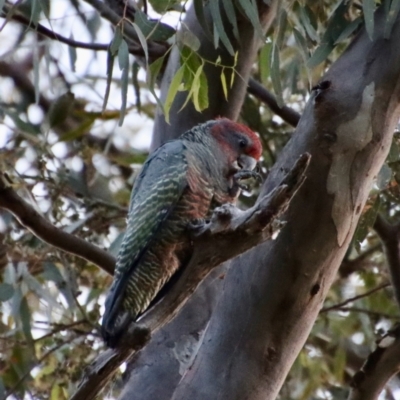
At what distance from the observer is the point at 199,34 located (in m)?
2.68

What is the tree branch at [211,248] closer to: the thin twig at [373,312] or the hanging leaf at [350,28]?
the hanging leaf at [350,28]

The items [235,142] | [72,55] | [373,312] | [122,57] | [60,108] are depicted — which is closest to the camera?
[122,57]

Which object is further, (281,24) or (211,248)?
(281,24)

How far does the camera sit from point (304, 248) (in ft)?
6.37

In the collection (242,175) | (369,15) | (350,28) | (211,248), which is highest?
(350,28)

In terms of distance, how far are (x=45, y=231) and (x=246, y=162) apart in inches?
25.0

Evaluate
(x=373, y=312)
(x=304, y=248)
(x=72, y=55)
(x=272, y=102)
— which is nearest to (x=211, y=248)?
(x=304, y=248)

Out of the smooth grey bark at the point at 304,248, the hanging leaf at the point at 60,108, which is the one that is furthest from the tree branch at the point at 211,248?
the hanging leaf at the point at 60,108

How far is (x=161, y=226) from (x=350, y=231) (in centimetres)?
50

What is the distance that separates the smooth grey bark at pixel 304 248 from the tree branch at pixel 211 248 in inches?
5.1

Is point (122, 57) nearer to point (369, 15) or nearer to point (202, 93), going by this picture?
point (202, 93)

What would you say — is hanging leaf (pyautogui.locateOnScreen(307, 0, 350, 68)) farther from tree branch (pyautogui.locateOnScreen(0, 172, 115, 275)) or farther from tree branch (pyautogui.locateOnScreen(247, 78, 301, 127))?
tree branch (pyautogui.locateOnScreen(0, 172, 115, 275))

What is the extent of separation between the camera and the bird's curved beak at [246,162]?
8.02ft

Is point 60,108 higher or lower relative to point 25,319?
higher
